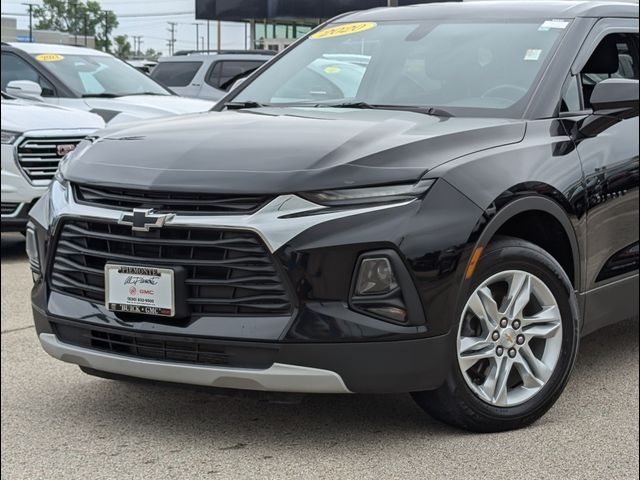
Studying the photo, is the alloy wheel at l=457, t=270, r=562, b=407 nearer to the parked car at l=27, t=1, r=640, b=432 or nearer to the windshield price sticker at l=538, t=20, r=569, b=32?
the parked car at l=27, t=1, r=640, b=432

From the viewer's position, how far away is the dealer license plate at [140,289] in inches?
149

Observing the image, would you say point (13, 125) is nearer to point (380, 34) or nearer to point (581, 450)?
point (380, 34)

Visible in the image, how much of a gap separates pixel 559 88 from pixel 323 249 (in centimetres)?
149

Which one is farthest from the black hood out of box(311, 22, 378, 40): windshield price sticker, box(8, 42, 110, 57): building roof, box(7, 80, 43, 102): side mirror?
box(8, 42, 110, 57): building roof

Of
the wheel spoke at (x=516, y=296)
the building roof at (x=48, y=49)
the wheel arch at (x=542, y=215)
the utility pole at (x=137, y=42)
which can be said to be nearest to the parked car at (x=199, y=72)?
the building roof at (x=48, y=49)

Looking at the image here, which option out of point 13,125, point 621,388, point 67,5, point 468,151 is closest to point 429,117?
point 468,151

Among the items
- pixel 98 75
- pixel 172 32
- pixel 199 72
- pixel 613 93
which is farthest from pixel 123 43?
pixel 199 72

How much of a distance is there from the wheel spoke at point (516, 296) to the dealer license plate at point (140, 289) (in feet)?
4.09

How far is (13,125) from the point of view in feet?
28.4

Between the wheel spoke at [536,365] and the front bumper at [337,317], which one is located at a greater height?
the front bumper at [337,317]

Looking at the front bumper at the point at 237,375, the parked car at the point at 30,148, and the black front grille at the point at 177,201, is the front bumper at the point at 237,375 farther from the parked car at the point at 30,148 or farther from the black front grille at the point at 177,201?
the parked car at the point at 30,148

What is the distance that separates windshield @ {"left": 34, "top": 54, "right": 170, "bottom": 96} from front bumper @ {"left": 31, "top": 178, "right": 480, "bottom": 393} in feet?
22.7

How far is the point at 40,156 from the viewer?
28.2 ft

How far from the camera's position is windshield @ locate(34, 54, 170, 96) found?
10.3 metres
